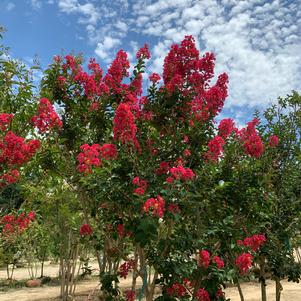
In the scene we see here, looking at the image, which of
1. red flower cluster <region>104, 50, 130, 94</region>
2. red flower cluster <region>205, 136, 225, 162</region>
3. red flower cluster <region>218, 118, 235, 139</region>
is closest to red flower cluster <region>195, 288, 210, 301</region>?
red flower cluster <region>205, 136, 225, 162</region>

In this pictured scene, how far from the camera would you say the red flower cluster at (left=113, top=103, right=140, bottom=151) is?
4172mm

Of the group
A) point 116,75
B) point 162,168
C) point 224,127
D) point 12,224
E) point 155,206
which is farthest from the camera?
point 116,75

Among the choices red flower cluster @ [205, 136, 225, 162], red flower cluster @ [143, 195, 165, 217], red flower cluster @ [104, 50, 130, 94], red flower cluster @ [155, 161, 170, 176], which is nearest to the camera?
red flower cluster @ [143, 195, 165, 217]

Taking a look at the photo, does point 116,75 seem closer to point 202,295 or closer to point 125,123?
point 125,123

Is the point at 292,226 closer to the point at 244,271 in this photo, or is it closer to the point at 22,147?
the point at 244,271

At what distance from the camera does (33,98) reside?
4785mm

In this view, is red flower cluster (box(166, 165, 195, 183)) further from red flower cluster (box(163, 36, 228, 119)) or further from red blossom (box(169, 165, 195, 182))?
red flower cluster (box(163, 36, 228, 119))

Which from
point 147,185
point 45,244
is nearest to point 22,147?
point 147,185

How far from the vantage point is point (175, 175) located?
13.0 feet

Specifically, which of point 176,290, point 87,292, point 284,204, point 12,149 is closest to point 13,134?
point 12,149

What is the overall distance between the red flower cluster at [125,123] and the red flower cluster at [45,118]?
805 millimetres

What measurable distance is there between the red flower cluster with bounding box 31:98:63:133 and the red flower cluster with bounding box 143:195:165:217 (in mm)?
1586

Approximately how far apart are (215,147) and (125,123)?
40.2 inches

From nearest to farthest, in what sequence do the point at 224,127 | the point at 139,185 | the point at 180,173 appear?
the point at 180,173 < the point at 139,185 < the point at 224,127
